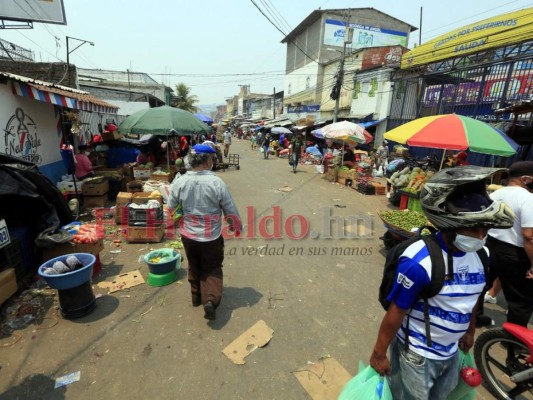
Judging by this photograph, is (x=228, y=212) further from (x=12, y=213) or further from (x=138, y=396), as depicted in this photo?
(x=12, y=213)

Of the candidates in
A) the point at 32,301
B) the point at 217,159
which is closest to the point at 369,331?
the point at 32,301

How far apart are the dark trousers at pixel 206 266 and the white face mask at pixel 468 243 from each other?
2666 millimetres

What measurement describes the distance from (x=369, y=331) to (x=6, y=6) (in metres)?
15.9

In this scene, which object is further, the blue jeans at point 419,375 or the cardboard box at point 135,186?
the cardboard box at point 135,186

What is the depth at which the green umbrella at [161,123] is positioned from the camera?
8.53 m

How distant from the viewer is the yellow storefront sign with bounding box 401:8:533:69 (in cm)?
984

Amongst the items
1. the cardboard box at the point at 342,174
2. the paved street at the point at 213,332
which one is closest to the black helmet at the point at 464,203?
the paved street at the point at 213,332

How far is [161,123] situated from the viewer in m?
8.62

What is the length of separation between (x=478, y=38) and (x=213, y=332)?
1407 cm

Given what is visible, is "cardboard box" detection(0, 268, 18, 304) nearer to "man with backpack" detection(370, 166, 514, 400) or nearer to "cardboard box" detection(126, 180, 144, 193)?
"man with backpack" detection(370, 166, 514, 400)

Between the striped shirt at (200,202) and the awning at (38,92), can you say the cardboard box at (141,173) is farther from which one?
the striped shirt at (200,202)

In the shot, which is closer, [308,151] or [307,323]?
[307,323]

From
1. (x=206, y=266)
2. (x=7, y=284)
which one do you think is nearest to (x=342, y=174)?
(x=206, y=266)

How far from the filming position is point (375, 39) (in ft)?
101
